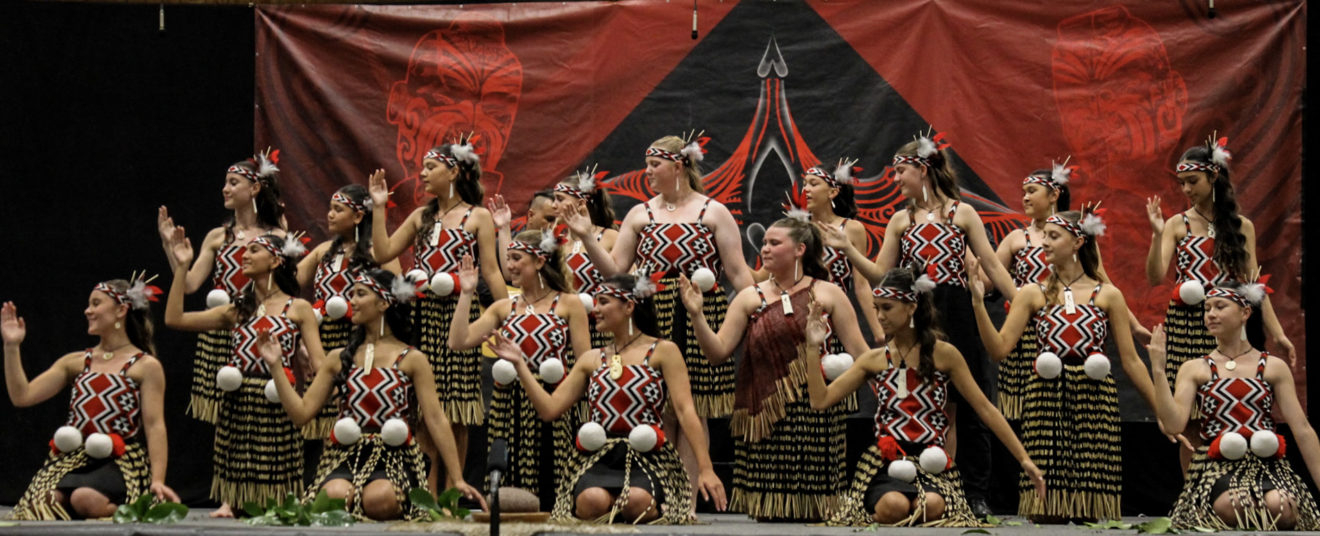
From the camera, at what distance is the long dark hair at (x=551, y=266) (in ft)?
20.8

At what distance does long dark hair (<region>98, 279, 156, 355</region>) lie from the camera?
249 inches

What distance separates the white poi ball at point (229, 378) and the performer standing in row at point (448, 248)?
2.60 feet

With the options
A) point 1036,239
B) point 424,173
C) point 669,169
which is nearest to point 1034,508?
point 1036,239

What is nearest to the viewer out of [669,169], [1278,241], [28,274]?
[669,169]

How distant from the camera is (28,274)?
25.4 feet

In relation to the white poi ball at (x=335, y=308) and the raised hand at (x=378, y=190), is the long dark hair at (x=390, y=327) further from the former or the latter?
the raised hand at (x=378, y=190)

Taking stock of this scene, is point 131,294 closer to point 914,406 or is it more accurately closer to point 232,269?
point 232,269

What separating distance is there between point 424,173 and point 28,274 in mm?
2272

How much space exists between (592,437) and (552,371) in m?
0.39

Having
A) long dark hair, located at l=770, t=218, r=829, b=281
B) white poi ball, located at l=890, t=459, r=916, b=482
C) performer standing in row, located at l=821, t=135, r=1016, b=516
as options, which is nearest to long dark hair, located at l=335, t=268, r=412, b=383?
long dark hair, located at l=770, t=218, r=829, b=281

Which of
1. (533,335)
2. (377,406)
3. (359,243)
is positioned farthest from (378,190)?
(377,406)

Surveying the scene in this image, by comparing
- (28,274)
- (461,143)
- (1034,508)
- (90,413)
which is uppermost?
(461,143)

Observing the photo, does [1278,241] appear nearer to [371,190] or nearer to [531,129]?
[531,129]

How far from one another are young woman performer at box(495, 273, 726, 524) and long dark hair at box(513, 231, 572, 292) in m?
0.52
